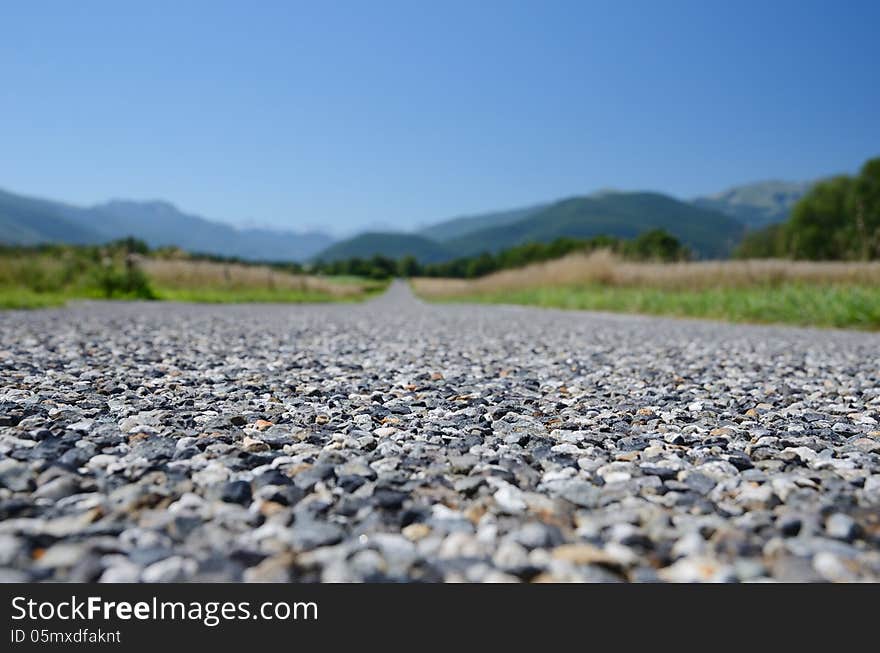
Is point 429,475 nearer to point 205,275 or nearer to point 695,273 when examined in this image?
point 695,273

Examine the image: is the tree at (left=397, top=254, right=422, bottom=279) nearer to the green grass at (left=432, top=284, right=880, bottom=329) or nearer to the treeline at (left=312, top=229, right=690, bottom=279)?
the treeline at (left=312, top=229, right=690, bottom=279)

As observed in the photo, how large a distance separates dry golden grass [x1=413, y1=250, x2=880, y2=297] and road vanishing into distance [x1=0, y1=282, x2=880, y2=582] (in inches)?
483

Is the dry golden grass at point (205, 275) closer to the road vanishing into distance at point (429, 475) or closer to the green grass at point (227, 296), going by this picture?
the green grass at point (227, 296)

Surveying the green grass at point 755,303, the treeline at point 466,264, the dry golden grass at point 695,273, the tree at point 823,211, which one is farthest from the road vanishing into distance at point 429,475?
the treeline at point 466,264

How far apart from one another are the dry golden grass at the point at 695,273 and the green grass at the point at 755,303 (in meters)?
0.42

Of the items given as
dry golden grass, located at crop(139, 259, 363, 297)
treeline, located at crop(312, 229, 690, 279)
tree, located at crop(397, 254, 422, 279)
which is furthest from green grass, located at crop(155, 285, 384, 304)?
tree, located at crop(397, 254, 422, 279)

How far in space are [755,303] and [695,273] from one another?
16.6 ft

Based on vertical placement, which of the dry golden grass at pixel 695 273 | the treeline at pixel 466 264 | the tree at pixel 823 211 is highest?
the tree at pixel 823 211

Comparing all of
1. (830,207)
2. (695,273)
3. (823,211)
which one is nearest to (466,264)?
(823,211)

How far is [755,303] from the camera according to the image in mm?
12953

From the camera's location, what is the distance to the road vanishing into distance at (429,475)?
164 cm

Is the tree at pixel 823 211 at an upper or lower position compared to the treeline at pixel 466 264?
upper
